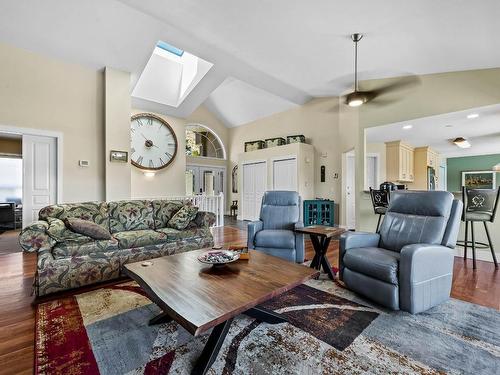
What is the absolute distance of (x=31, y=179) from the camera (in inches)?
159

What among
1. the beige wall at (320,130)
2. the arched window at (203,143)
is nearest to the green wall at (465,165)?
the beige wall at (320,130)

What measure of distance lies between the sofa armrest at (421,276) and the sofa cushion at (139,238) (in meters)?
2.61

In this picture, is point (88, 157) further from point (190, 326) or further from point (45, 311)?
point (190, 326)

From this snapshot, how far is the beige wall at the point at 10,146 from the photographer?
6.36m

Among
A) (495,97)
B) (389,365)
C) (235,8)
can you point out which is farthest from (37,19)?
(495,97)

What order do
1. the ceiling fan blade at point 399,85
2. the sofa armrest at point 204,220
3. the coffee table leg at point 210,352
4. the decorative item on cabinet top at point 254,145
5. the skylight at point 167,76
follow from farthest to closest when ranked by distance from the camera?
the decorative item on cabinet top at point 254,145
the skylight at point 167,76
the ceiling fan blade at point 399,85
the sofa armrest at point 204,220
the coffee table leg at point 210,352

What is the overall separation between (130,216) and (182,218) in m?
0.72

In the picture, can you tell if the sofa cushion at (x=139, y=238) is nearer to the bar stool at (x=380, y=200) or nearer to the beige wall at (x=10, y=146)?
the bar stool at (x=380, y=200)

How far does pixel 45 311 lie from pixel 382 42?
4708 millimetres

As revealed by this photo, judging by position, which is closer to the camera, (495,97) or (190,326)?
(190,326)

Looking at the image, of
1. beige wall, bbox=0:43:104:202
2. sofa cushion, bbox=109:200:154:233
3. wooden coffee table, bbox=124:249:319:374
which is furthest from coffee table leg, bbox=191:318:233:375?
beige wall, bbox=0:43:104:202

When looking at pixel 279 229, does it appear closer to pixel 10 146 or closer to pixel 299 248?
pixel 299 248

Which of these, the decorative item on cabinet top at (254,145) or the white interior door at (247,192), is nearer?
the decorative item on cabinet top at (254,145)

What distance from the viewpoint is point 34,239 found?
2264 millimetres
